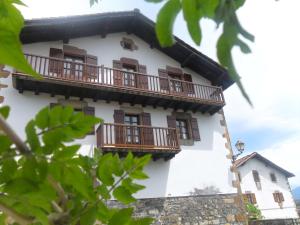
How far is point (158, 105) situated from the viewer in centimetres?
1236

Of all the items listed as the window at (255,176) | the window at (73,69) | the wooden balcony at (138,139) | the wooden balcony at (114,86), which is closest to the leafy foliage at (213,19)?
the wooden balcony at (114,86)

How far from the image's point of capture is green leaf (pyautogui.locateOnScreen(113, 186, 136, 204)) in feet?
3.28

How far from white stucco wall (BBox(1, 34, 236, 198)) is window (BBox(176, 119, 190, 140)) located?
0.49 metres

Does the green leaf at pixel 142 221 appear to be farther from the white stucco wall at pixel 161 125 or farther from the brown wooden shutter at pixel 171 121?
the brown wooden shutter at pixel 171 121

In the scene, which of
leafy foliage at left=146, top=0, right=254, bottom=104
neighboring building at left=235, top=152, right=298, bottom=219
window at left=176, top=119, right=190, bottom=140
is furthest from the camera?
neighboring building at left=235, top=152, right=298, bottom=219

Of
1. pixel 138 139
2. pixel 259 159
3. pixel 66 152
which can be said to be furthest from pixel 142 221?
pixel 259 159

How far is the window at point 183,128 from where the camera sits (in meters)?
12.6

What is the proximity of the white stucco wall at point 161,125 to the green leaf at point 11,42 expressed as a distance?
9.50 metres

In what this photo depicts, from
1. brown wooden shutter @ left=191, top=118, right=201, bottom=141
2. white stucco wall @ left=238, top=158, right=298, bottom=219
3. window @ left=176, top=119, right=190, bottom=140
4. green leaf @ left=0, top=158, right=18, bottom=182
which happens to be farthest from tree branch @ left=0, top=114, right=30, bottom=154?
white stucco wall @ left=238, top=158, right=298, bottom=219

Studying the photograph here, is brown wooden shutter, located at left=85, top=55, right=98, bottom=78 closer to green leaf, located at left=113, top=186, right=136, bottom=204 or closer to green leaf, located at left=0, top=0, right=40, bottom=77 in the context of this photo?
green leaf, located at left=113, top=186, right=136, bottom=204

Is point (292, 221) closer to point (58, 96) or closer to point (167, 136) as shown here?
point (167, 136)

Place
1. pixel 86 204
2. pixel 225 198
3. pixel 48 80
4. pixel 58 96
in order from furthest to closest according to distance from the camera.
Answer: pixel 225 198
pixel 58 96
pixel 48 80
pixel 86 204

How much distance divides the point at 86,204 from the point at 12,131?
459mm

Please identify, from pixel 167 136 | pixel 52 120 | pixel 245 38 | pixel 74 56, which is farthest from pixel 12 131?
pixel 74 56
